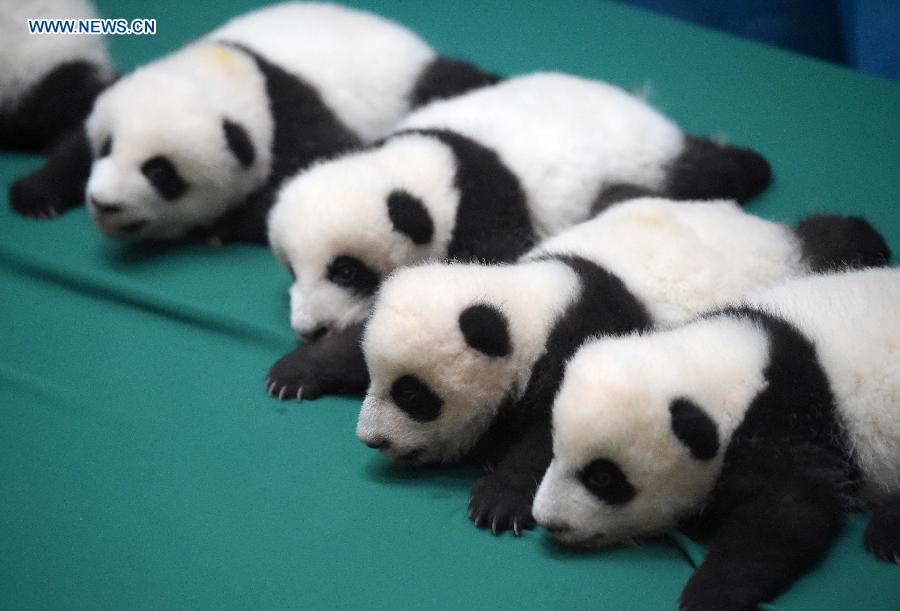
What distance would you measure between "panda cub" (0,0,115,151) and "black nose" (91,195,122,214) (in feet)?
4.45

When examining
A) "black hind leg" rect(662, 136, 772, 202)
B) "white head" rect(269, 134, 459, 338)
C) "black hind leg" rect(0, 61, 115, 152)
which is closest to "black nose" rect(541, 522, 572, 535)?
"white head" rect(269, 134, 459, 338)

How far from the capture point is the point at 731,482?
2.86m

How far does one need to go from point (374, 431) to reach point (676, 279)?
1.18 meters

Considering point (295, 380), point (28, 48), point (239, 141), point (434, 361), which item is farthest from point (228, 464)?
point (28, 48)

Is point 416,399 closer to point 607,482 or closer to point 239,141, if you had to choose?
point 607,482

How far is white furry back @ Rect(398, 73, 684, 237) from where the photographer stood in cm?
444

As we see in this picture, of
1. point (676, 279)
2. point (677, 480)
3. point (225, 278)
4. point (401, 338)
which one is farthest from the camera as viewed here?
point (225, 278)

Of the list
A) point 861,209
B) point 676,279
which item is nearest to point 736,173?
point 861,209

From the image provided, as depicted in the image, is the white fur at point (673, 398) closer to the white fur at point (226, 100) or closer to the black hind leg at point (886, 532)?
the black hind leg at point (886, 532)

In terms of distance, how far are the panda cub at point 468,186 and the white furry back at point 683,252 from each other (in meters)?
0.46

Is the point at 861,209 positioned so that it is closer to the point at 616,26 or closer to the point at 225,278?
the point at 616,26

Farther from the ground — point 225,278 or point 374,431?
point 374,431

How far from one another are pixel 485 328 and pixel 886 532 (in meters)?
1.25

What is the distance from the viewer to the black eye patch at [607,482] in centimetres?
281
